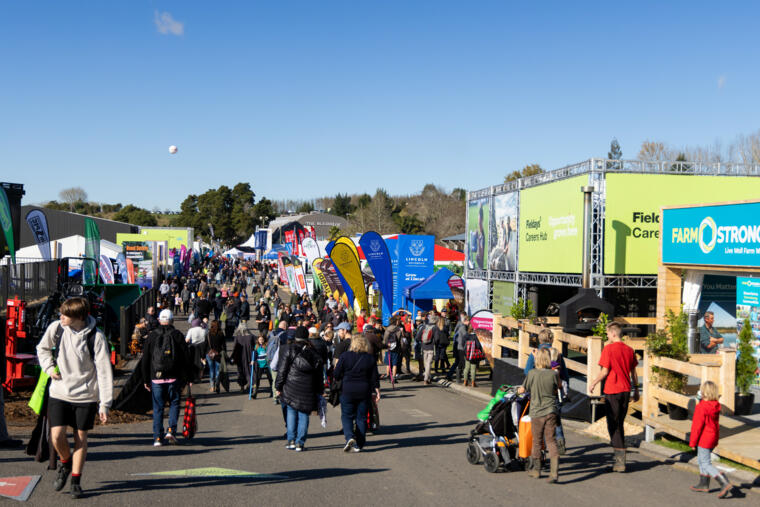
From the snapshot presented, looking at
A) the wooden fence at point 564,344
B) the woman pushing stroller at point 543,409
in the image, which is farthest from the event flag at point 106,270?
the woman pushing stroller at point 543,409

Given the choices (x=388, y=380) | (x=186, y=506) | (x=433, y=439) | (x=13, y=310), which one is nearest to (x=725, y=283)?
(x=388, y=380)

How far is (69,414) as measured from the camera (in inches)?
227

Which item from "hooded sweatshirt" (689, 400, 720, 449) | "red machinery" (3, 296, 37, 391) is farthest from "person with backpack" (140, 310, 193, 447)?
"hooded sweatshirt" (689, 400, 720, 449)

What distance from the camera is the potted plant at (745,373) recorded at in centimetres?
981

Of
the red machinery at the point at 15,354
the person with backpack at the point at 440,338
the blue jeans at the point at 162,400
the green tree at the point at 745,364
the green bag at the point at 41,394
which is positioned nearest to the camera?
the green bag at the point at 41,394

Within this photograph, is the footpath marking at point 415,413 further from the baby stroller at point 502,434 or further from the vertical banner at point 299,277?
the vertical banner at point 299,277

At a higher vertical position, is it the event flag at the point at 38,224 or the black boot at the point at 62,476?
the event flag at the point at 38,224

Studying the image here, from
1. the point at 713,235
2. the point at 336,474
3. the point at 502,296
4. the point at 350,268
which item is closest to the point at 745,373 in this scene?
the point at 713,235

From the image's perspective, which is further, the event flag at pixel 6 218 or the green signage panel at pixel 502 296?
the green signage panel at pixel 502 296

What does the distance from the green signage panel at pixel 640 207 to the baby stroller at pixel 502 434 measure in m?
12.4

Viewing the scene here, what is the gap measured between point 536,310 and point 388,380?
9.09 meters

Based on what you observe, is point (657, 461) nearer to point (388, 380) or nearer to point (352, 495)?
point (352, 495)

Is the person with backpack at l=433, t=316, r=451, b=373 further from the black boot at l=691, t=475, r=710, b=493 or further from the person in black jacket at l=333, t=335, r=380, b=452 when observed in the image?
the black boot at l=691, t=475, r=710, b=493

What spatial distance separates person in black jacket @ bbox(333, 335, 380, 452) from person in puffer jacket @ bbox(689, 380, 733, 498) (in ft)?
12.0
